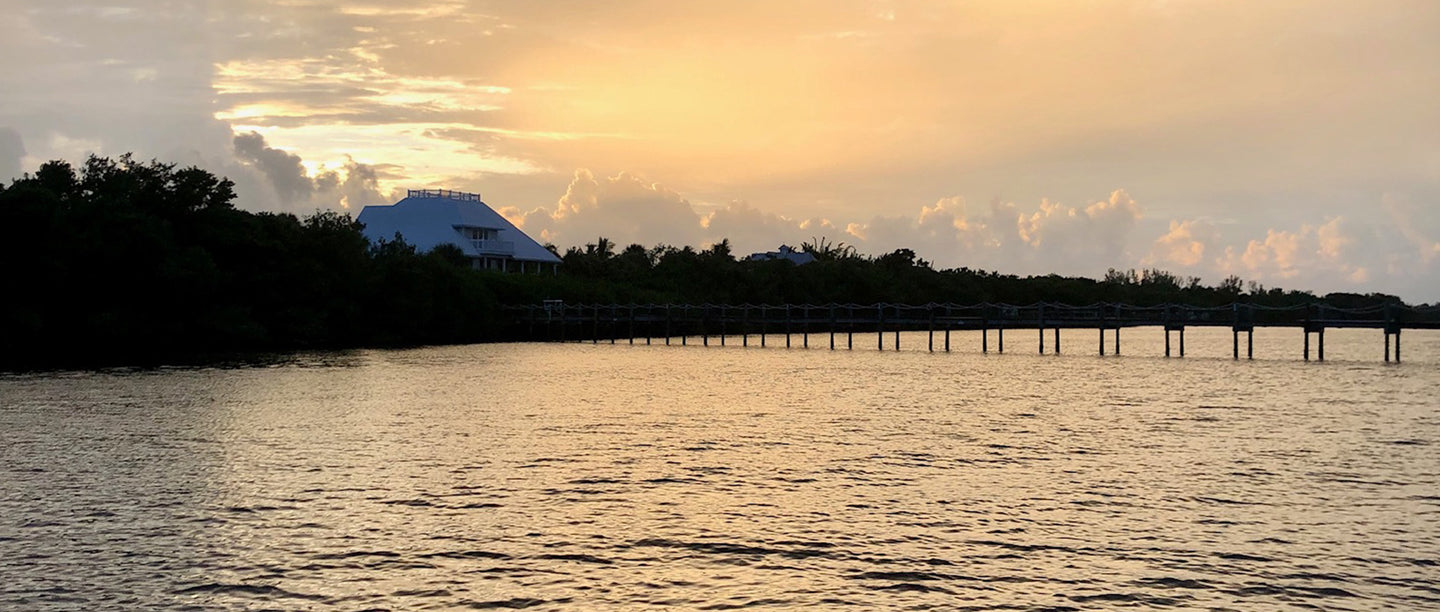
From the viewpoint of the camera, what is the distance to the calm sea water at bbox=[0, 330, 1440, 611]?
395 inches

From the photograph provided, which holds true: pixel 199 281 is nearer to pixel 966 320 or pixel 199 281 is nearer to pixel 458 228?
pixel 966 320

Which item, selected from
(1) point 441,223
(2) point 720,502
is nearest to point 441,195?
(1) point 441,223

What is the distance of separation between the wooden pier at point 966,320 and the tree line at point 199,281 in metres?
3.21

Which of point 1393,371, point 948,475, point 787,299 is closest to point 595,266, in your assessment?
point 787,299

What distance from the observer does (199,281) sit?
56156mm

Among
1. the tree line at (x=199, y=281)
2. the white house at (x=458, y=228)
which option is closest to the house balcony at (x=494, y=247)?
the white house at (x=458, y=228)

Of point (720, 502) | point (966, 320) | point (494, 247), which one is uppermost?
point (494, 247)

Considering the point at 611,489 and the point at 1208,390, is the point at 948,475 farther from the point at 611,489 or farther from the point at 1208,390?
the point at 1208,390

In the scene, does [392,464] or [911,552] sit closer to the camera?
[911,552]

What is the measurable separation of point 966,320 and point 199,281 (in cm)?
3553

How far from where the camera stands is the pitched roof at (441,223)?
3937 inches

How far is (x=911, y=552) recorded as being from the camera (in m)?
11.3

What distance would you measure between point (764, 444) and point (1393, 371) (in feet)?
103

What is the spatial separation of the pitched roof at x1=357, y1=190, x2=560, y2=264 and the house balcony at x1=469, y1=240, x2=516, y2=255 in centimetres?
10
